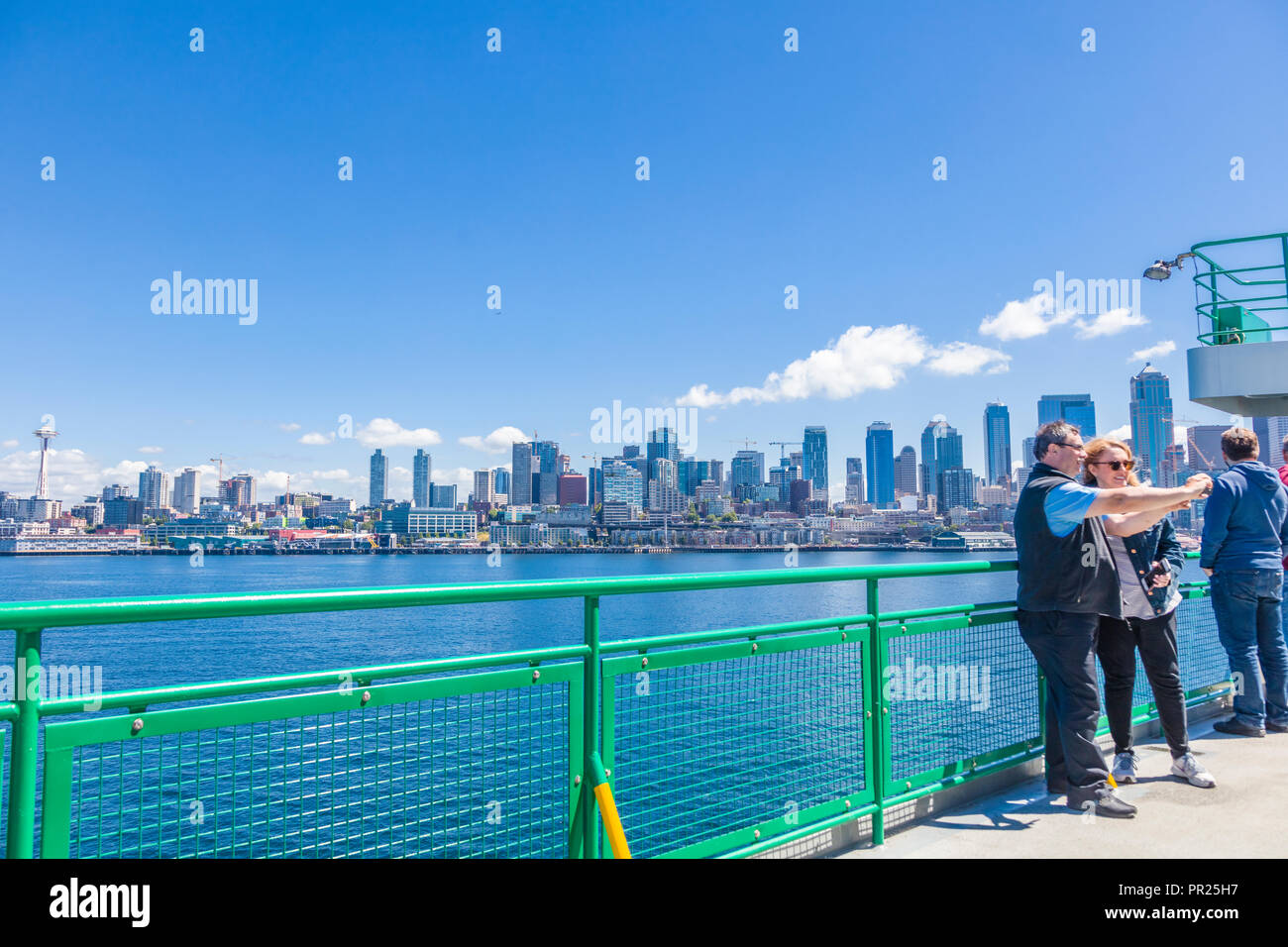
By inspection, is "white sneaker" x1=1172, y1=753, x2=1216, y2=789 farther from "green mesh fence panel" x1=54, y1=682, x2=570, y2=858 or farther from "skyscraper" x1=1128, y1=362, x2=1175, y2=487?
"skyscraper" x1=1128, y1=362, x2=1175, y2=487

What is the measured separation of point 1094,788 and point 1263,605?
2.73 metres

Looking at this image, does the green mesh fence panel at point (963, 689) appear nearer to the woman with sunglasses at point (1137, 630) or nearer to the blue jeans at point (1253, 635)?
the woman with sunglasses at point (1137, 630)

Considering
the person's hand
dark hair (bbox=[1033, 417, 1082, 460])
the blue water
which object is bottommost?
the blue water

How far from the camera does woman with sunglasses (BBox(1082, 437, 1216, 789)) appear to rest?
450 centimetres

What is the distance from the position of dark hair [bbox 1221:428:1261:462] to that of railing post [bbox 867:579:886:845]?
3314mm

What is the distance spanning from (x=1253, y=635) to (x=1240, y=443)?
1333 millimetres

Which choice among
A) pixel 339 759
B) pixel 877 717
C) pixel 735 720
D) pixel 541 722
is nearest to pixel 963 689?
pixel 877 717

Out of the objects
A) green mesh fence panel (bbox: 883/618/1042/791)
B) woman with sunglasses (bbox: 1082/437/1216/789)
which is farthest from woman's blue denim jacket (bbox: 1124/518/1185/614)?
green mesh fence panel (bbox: 883/618/1042/791)

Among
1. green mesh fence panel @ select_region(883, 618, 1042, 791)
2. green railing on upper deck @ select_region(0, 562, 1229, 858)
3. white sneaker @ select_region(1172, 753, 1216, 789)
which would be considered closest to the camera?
green railing on upper deck @ select_region(0, 562, 1229, 858)

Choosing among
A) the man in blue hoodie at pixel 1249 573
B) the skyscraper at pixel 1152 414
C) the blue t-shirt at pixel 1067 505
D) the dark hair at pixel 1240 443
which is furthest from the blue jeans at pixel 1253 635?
the skyscraper at pixel 1152 414

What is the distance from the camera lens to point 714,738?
377 centimetres

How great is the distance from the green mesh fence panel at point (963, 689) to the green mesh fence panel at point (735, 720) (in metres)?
0.26

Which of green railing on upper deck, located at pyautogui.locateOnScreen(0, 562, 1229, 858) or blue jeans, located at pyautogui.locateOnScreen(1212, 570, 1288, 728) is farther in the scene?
blue jeans, located at pyautogui.locateOnScreen(1212, 570, 1288, 728)
